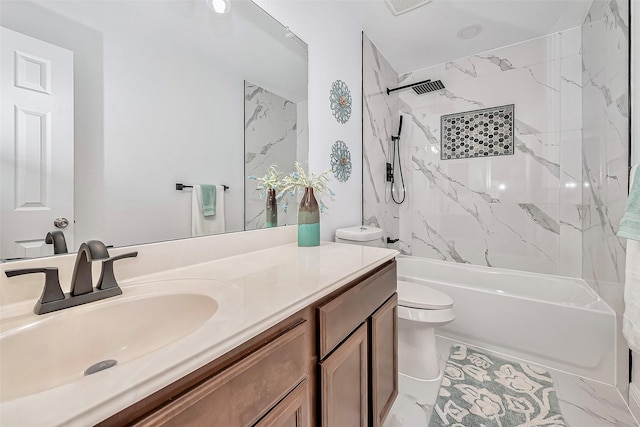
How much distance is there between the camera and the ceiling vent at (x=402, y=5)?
184 centimetres

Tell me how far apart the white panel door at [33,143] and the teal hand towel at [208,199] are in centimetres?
40

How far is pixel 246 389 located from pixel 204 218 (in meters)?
0.72

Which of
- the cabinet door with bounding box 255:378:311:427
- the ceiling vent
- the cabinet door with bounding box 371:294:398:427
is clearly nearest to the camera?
the cabinet door with bounding box 255:378:311:427

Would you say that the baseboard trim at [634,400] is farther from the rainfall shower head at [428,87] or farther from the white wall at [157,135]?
the rainfall shower head at [428,87]

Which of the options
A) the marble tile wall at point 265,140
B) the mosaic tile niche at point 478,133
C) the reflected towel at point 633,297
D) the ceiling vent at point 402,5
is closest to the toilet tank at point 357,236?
the marble tile wall at point 265,140

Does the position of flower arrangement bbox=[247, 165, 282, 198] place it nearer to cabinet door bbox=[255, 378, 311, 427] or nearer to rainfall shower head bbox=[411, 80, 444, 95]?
cabinet door bbox=[255, 378, 311, 427]

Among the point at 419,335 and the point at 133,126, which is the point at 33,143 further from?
the point at 419,335

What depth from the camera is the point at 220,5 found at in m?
1.12

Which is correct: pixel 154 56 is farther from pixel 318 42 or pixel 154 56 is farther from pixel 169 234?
pixel 318 42

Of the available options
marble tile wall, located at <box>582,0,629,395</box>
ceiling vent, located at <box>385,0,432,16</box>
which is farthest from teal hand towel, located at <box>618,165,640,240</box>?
ceiling vent, located at <box>385,0,432,16</box>

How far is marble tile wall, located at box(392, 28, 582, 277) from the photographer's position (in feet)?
7.17

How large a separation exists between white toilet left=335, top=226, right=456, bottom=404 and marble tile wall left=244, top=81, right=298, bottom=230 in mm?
640

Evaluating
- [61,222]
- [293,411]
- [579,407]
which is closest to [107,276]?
[61,222]

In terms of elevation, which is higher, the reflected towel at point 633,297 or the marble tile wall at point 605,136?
the marble tile wall at point 605,136
